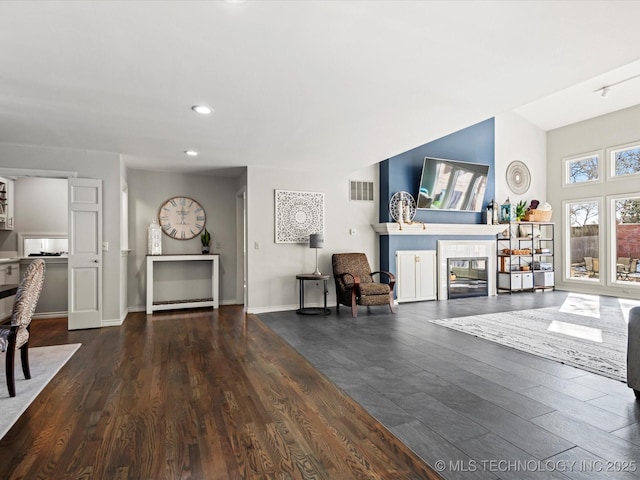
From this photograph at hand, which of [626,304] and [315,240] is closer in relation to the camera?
[315,240]

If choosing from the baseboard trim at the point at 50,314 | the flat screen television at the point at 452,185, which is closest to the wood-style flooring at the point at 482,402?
the flat screen television at the point at 452,185

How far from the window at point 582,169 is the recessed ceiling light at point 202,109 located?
8462 millimetres

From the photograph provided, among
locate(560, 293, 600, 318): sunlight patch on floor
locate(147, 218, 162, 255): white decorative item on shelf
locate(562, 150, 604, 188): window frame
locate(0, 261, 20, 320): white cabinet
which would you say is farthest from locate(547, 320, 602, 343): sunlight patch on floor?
locate(0, 261, 20, 320): white cabinet

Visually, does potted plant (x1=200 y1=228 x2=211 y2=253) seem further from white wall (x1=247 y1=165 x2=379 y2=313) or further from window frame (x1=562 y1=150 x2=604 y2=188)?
window frame (x1=562 y1=150 x2=604 y2=188)

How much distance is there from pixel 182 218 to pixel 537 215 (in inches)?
306

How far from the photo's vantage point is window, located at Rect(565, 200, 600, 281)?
786 cm

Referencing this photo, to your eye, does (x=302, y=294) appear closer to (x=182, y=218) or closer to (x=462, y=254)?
(x=182, y=218)

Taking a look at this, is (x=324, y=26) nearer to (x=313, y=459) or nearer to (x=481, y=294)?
(x=313, y=459)

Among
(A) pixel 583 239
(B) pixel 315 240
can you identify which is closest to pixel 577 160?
(A) pixel 583 239

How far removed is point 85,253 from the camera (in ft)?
15.7

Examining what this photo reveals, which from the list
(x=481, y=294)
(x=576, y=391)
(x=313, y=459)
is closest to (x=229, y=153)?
(x=313, y=459)

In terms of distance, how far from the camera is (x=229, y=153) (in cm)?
493

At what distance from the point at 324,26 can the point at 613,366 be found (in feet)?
12.1

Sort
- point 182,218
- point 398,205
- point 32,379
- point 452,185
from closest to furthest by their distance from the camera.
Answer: point 32,379 < point 182,218 < point 398,205 < point 452,185
